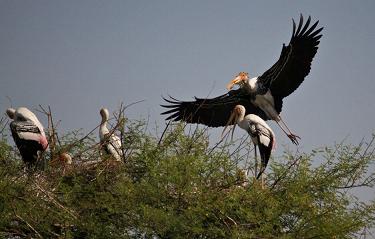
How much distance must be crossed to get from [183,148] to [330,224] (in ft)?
7.01

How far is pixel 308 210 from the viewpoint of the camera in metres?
8.36

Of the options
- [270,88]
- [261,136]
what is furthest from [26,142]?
[270,88]

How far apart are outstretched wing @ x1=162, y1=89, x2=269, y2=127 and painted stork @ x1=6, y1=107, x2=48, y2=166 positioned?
4.07 metres

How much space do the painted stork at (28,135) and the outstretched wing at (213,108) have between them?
160 inches

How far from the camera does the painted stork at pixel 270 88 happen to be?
12.7 m

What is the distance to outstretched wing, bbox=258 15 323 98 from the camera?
12625 millimetres

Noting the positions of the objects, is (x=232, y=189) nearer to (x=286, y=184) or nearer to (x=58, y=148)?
(x=286, y=184)

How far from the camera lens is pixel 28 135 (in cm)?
1027

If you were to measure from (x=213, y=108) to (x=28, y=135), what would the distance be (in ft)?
15.8

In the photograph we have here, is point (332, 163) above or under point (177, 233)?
above

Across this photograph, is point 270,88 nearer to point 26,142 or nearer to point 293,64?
point 293,64

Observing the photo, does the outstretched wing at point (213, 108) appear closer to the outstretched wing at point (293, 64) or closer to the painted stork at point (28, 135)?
the outstretched wing at point (293, 64)

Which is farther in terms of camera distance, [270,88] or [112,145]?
[270,88]

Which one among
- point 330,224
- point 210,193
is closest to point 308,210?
point 330,224
